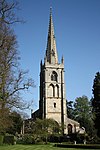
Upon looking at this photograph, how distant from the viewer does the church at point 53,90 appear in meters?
75.1

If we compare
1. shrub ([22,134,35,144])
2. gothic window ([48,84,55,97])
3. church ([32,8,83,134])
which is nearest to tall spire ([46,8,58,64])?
church ([32,8,83,134])

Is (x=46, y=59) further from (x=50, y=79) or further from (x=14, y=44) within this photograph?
(x=14, y=44)

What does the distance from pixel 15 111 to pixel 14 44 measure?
5.64 m

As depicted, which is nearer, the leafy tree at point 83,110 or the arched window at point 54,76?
the arched window at point 54,76

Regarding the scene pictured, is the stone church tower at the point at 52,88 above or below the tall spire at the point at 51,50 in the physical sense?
below

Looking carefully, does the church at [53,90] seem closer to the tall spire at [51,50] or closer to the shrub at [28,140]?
the tall spire at [51,50]

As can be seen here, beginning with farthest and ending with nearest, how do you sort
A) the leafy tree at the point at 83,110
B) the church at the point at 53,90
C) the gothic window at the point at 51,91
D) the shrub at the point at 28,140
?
1. the leafy tree at the point at 83,110
2. the gothic window at the point at 51,91
3. the church at the point at 53,90
4. the shrub at the point at 28,140

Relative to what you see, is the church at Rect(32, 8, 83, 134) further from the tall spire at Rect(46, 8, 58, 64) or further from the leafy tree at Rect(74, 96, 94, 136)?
the leafy tree at Rect(74, 96, 94, 136)

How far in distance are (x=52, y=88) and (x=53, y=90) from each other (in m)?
0.62

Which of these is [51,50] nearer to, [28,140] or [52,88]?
[52,88]

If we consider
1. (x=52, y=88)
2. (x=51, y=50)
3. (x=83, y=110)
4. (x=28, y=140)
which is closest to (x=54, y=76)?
(x=52, y=88)

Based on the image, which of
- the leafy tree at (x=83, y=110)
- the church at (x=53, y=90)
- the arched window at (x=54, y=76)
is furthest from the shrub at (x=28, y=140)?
the leafy tree at (x=83, y=110)

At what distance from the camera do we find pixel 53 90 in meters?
77.6

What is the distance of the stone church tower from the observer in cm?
7512
